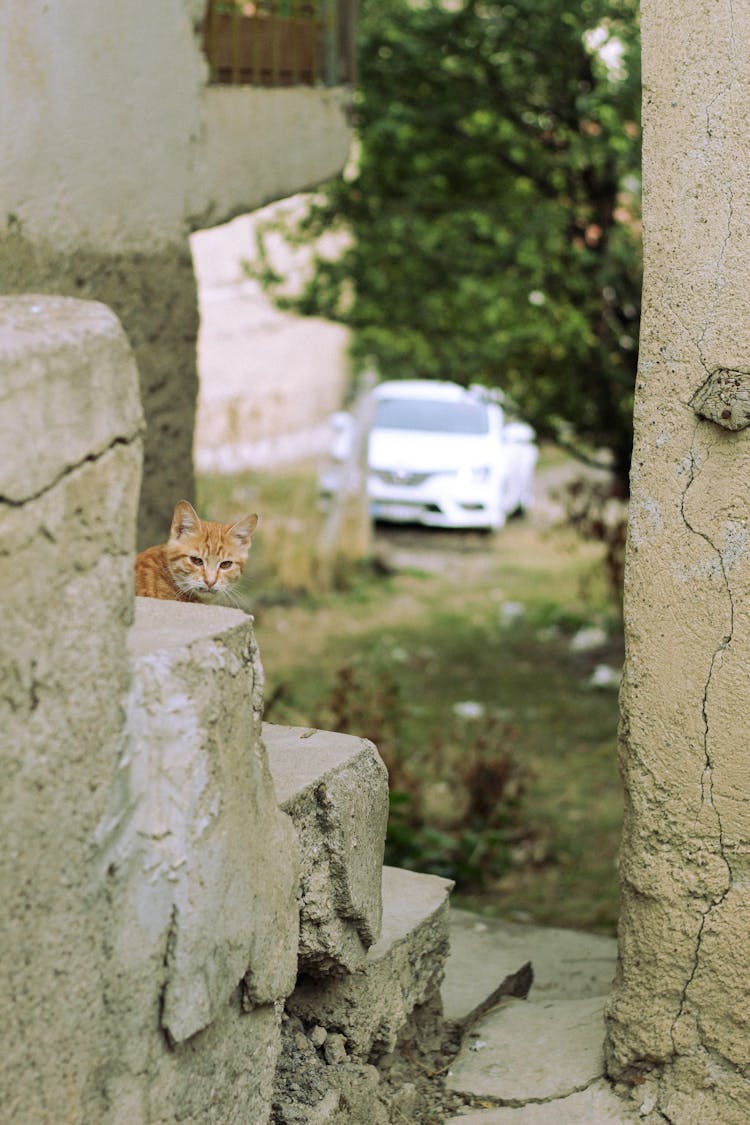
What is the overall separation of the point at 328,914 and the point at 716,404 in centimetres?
127

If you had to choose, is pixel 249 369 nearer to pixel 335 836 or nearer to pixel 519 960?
pixel 519 960

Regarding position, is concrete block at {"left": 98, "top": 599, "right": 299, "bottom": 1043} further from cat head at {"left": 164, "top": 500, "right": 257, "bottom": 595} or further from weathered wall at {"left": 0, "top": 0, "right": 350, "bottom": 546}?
weathered wall at {"left": 0, "top": 0, "right": 350, "bottom": 546}

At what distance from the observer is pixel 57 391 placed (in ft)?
5.88

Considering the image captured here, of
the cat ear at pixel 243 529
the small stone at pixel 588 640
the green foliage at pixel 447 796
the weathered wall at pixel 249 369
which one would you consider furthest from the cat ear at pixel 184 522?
the weathered wall at pixel 249 369

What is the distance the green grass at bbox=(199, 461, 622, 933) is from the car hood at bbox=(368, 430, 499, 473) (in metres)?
0.71

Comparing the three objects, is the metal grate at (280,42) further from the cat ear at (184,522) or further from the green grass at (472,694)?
the green grass at (472,694)

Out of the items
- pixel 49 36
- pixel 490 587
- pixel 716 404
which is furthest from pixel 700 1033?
pixel 490 587

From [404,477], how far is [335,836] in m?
9.25

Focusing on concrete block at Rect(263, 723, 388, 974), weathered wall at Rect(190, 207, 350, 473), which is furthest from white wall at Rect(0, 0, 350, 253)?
weathered wall at Rect(190, 207, 350, 473)

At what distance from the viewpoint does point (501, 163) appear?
23.7 ft

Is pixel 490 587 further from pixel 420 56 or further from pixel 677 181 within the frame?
pixel 677 181

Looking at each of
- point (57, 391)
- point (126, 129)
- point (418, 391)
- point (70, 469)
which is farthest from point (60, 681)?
point (418, 391)

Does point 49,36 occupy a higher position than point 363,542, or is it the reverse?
Result: point 49,36

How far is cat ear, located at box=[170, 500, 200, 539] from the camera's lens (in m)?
3.25
